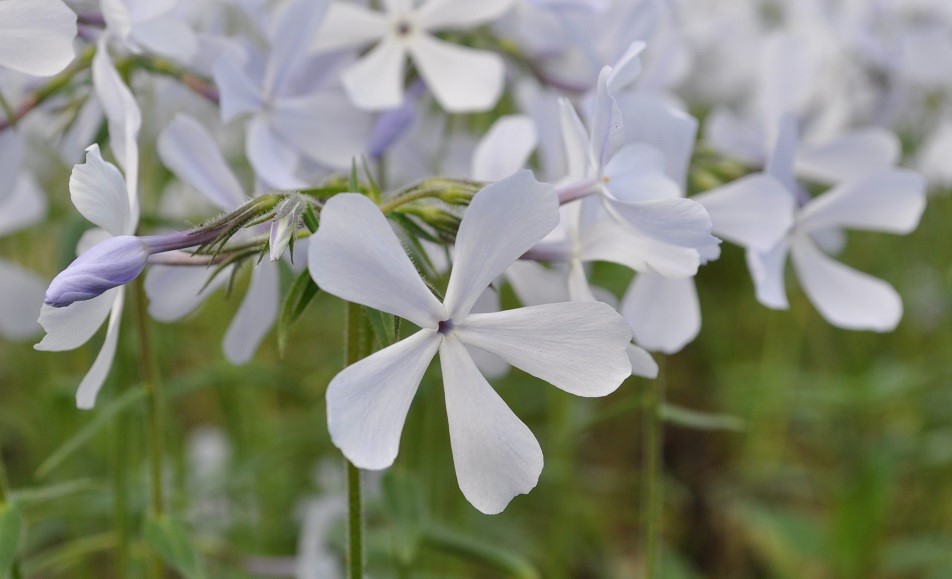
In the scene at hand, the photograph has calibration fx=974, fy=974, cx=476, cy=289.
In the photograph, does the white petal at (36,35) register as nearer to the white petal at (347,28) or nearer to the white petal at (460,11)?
the white petal at (347,28)

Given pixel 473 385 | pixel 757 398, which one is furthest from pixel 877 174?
pixel 757 398

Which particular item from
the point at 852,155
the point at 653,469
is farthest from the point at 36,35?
the point at 852,155

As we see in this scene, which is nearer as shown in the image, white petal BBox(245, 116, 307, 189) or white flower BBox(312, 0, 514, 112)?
white petal BBox(245, 116, 307, 189)

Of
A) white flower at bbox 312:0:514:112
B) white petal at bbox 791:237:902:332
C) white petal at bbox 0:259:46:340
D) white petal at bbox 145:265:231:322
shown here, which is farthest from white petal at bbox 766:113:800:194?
white petal at bbox 0:259:46:340

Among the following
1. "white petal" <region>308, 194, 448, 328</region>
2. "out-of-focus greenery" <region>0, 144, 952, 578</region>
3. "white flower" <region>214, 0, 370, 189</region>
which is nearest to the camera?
"white petal" <region>308, 194, 448, 328</region>

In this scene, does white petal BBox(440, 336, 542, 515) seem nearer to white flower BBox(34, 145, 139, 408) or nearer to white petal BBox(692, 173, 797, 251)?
white flower BBox(34, 145, 139, 408)

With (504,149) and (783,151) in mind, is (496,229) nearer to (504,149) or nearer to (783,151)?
(504,149)
